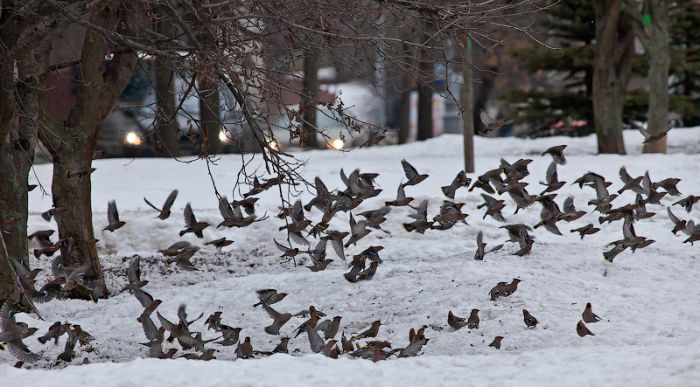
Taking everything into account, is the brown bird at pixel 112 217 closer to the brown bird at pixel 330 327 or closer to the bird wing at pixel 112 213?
the bird wing at pixel 112 213

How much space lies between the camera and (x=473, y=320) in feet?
24.8

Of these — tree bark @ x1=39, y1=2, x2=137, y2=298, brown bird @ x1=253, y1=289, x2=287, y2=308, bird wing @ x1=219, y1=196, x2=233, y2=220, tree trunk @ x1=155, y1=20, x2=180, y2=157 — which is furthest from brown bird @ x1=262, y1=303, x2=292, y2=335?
tree bark @ x1=39, y1=2, x2=137, y2=298

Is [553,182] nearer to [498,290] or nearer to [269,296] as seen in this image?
[498,290]

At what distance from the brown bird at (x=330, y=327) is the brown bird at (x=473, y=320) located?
1.08 metres

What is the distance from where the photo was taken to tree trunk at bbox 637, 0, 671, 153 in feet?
59.6

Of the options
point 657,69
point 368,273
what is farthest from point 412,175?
point 657,69

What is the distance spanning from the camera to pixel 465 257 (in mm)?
9945

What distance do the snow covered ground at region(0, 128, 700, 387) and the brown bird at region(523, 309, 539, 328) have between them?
66 millimetres

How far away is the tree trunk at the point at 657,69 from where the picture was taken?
18.2 metres

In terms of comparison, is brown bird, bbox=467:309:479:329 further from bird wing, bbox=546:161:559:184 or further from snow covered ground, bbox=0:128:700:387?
bird wing, bbox=546:161:559:184

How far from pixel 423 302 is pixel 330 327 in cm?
133

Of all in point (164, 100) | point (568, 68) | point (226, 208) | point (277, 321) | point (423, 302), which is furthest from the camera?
point (568, 68)

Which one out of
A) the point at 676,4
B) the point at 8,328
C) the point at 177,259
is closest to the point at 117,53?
the point at 177,259

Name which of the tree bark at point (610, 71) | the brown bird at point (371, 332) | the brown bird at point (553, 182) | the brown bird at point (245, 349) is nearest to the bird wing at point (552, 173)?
the brown bird at point (553, 182)
